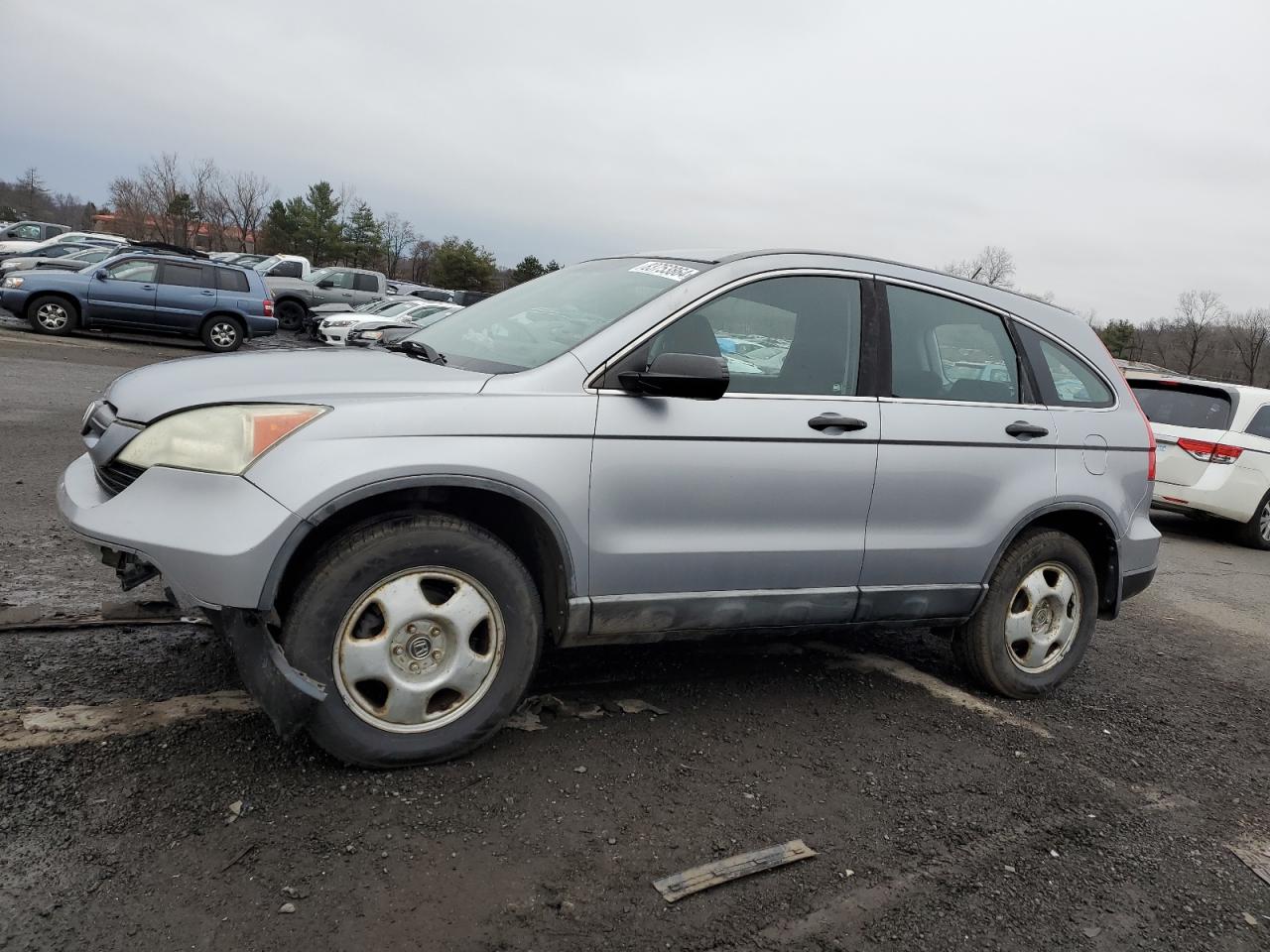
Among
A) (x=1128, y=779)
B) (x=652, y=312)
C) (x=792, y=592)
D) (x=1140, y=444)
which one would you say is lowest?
(x=1128, y=779)

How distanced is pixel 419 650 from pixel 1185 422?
9202 mm

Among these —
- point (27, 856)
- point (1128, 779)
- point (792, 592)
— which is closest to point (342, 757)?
point (27, 856)

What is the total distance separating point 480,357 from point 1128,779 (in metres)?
2.91

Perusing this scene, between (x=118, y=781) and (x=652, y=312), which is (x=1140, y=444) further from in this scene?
(x=118, y=781)

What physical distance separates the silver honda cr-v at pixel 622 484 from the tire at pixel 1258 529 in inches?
249

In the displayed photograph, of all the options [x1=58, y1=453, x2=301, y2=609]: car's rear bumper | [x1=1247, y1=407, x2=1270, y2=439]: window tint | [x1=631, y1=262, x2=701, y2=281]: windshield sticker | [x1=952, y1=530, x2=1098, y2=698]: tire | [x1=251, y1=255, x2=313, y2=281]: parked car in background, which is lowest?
[x1=952, y1=530, x2=1098, y2=698]: tire

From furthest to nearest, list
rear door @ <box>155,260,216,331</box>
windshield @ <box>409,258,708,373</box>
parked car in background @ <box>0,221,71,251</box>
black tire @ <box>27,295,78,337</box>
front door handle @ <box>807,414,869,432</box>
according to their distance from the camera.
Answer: parked car in background @ <box>0,221,71,251</box> < rear door @ <box>155,260,216,331</box> < black tire @ <box>27,295,78,337</box> < front door handle @ <box>807,414,869,432</box> < windshield @ <box>409,258,708,373</box>

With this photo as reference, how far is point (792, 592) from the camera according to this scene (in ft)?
11.9

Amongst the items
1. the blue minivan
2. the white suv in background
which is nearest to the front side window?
the blue minivan

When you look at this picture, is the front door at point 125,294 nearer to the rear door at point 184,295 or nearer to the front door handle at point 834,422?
the rear door at point 184,295

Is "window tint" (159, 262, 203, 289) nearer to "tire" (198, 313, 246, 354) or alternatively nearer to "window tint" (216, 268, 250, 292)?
"window tint" (216, 268, 250, 292)

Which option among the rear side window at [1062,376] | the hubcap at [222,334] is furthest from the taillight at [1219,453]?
the hubcap at [222,334]

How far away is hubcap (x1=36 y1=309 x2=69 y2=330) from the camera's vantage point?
1733 centimetres

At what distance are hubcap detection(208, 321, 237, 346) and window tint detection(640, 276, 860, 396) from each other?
17.0 metres
